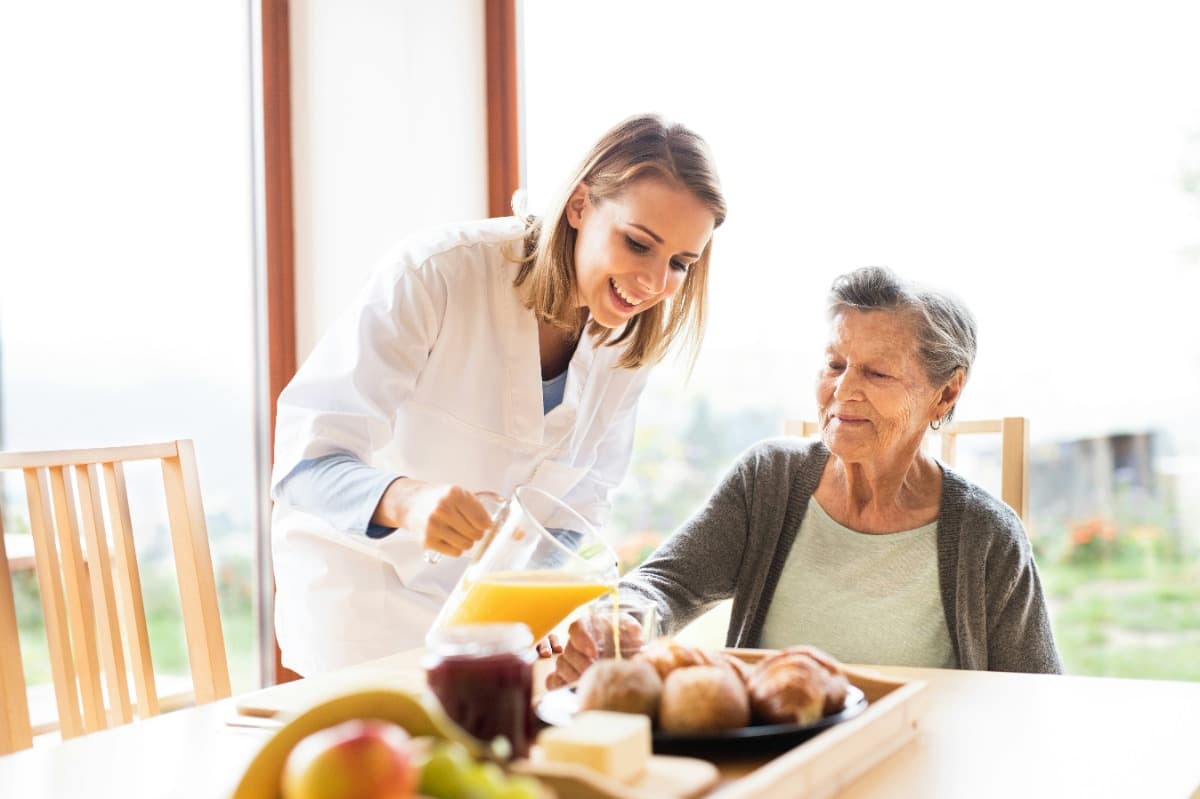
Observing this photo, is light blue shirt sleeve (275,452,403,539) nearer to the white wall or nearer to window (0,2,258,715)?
window (0,2,258,715)

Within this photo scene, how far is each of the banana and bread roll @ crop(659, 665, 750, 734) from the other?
294 millimetres

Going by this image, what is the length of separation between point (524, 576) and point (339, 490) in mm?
458

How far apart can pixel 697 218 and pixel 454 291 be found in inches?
15.8

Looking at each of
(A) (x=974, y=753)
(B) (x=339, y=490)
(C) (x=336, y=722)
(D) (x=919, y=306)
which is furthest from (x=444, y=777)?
(D) (x=919, y=306)

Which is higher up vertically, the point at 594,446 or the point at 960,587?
the point at 594,446

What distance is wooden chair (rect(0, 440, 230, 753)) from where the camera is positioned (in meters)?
1.59

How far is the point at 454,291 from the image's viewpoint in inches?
72.7

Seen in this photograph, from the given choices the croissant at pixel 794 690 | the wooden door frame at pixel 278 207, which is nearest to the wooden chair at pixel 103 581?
the croissant at pixel 794 690

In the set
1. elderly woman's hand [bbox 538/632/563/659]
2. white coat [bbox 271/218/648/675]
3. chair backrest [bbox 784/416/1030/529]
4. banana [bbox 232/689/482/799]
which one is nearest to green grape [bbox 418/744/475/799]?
banana [bbox 232/689/482/799]

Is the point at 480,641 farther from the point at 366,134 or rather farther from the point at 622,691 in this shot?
the point at 366,134

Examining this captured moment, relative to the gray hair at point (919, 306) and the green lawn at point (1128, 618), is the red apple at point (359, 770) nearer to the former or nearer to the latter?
the gray hair at point (919, 306)

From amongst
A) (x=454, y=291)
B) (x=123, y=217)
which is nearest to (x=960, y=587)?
(x=454, y=291)

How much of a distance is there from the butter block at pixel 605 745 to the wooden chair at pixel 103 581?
2.99 feet

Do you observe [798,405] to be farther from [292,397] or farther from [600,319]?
[292,397]
